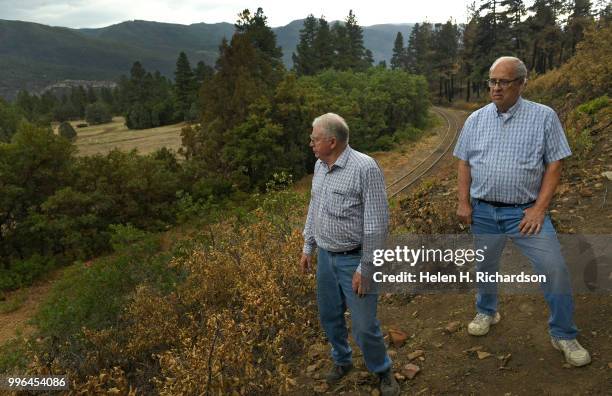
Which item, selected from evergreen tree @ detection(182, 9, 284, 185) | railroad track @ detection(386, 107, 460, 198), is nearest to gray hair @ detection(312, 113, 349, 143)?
railroad track @ detection(386, 107, 460, 198)

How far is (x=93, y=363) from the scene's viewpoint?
4289mm

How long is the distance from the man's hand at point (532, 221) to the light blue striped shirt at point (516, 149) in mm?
103

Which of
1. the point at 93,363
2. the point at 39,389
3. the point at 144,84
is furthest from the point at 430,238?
the point at 144,84

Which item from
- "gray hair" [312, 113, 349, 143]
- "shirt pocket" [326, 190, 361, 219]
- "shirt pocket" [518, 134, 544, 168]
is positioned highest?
"gray hair" [312, 113, 349, 143]

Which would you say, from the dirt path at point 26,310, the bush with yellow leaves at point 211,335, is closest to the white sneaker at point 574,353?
the bush with yellow leaves at point 211,335

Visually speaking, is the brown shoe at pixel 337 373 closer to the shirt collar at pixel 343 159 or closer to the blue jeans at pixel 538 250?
the blue jeans at pixel 538 250

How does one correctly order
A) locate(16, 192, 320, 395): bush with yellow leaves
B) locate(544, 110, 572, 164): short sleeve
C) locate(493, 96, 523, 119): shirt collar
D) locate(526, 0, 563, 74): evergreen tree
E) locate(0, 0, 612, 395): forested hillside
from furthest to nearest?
locate(526, 0, 563, 74): evergreen tree, locate(0, 0, 612, 395): forested hillside, locate(16, 192, 320, 395): bush with yellow leaves, locate(493, 96, 523, 119): shirt collar, locate(544, 110, 572, 164): short sleeve

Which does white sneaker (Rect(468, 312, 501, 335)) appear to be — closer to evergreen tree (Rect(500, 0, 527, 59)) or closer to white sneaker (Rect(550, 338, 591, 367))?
white sneaker (Rect(550, 338, 591, 367))

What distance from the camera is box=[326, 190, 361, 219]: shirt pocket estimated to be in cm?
280

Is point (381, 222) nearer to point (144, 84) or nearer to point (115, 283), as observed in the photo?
point (115, 283)

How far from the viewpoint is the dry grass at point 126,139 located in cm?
4475

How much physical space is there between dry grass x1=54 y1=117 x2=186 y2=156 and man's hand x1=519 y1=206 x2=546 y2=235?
40.2 metres

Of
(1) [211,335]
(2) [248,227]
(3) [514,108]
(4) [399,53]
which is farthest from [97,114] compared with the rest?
(3) [514,108]

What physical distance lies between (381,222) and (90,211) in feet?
54.3
